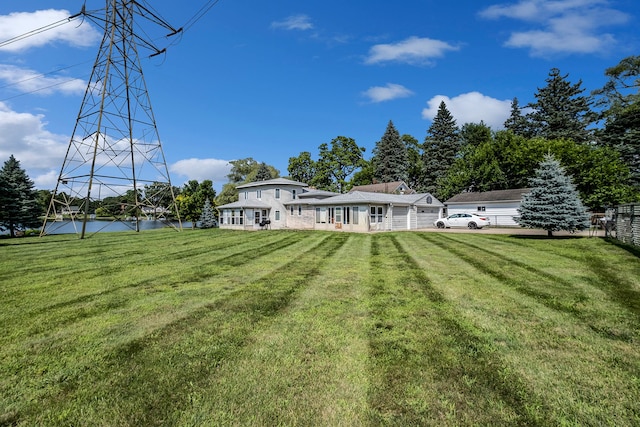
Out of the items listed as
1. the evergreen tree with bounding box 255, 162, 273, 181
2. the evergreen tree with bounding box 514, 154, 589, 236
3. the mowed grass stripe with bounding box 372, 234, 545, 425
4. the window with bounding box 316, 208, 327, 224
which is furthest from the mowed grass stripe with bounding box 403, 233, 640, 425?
the evergreen tree with bounding box 255, 162, 273, 181

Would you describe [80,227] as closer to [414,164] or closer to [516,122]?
[414,164]

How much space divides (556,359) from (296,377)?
3104mm

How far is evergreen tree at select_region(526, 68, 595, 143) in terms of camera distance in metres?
41.5

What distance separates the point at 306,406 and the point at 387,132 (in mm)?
57581

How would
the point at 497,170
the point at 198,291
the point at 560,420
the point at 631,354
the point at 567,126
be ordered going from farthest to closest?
the point at 567,126 → the point at 497,170 → the point at 198,291 → the point at 631,354 → the point at 560,420

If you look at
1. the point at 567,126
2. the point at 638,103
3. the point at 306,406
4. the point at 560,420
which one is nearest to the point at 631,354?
the point at 560,420

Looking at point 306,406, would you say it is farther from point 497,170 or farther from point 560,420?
point 497,170

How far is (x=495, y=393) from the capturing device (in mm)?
2877

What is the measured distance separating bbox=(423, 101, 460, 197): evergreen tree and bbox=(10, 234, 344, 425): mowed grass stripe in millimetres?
48200

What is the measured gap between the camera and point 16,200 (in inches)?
1100

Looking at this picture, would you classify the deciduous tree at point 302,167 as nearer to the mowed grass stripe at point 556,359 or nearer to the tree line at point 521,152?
the tree line at point 521,152

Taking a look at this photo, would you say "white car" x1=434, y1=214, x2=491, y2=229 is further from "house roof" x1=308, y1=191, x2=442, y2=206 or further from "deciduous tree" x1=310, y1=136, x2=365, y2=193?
"deciduous tree" x1=310, y1=136, x2=365, y2=193

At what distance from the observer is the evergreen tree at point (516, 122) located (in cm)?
4756

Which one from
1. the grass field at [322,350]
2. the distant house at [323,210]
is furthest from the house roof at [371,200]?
the grass field at [322,350]
